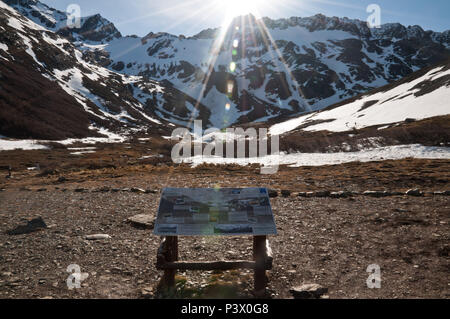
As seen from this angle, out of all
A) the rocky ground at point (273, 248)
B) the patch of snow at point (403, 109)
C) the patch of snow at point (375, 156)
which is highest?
the patch of snow at point (403, 109)

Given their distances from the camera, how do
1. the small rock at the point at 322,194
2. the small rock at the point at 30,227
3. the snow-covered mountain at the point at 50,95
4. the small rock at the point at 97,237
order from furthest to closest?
the snow-covered mountain at the point at 50,95
the small rock at the point at 322,194
the small rock at the point at 30,227
the small rock at the point at 97,237

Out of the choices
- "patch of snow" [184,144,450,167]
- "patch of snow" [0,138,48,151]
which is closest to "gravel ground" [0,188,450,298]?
"patch of snow" [184,144,450,167]

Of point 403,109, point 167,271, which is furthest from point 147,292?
point 403,109

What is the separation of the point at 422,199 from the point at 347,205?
4830 millimetres

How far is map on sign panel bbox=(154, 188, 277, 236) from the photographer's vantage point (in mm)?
7441

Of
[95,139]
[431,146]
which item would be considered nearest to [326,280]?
[431,146]

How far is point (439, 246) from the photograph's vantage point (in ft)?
34.0

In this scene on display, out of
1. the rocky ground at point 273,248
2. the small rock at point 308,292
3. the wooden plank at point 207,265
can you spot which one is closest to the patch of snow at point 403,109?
the rocky ground at point 273,248

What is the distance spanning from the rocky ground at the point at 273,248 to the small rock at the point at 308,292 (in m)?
0.31

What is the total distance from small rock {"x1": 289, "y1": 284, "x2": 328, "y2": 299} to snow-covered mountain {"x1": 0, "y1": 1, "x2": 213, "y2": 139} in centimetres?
11553

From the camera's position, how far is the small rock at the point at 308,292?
303 inches

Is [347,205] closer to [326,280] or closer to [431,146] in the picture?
[326,280]

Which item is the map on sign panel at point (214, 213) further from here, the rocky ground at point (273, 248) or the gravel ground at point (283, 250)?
the gravel ground at point (283, 250)
